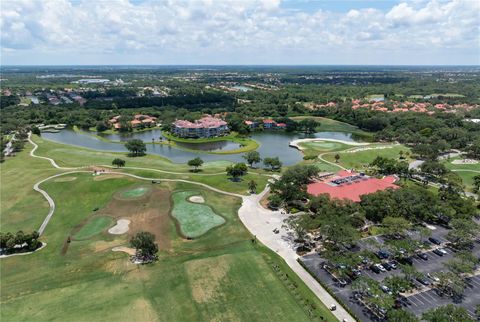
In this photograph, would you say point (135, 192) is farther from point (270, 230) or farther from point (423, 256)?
point (423, 256)

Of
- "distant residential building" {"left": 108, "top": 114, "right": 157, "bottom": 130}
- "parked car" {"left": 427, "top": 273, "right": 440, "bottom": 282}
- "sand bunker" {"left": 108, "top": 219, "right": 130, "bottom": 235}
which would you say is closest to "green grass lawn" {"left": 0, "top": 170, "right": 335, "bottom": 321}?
"sand bunker" {"left": 108, "top": 219, "right": 130, "bottom": 235}

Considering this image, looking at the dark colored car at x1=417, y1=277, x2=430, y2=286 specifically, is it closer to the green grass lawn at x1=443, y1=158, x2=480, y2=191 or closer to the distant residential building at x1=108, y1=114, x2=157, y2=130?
the green grass lawn at x1=443, y1=158, x2=480, y2=191

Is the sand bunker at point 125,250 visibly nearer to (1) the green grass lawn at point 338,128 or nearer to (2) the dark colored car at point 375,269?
(2) the dark colored car at point 375,269

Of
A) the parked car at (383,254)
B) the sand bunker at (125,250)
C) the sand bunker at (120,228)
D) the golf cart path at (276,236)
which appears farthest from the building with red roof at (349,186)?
the sand bunker at (120,228)

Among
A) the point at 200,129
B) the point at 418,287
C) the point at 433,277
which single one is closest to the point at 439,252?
the point at 433,277

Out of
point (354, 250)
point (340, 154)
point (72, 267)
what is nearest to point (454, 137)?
point (340, 154)

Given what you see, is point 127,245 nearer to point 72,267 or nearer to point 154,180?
point 72,267
